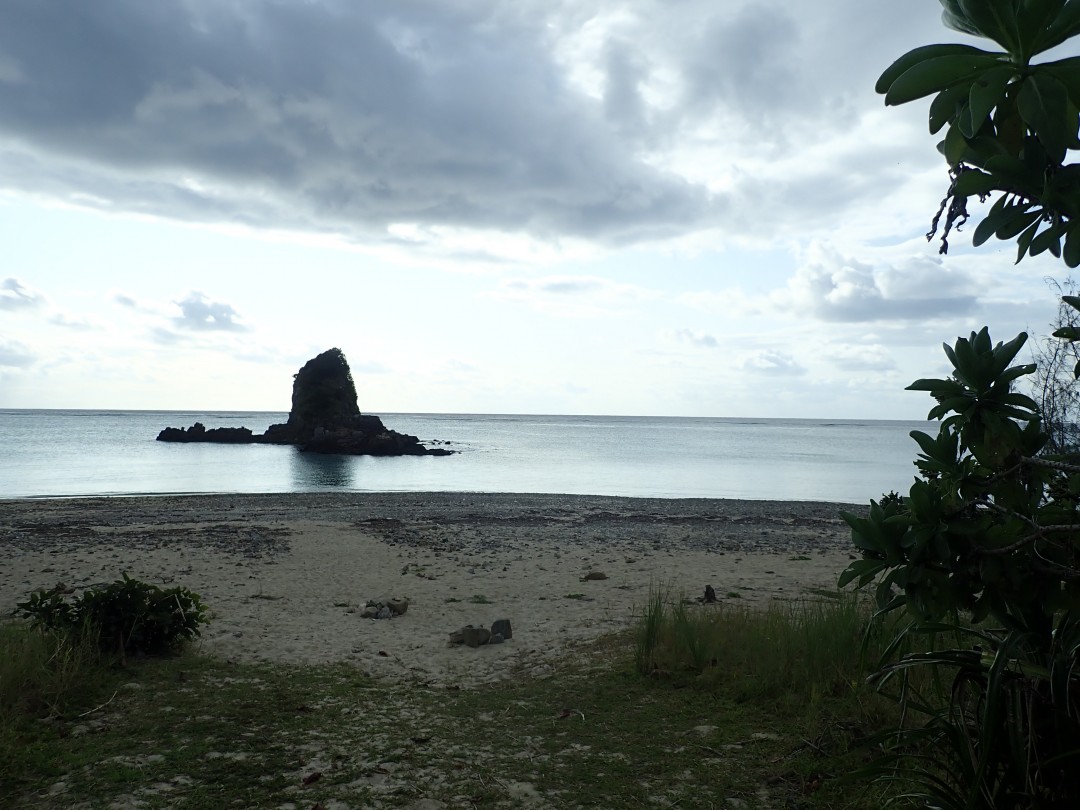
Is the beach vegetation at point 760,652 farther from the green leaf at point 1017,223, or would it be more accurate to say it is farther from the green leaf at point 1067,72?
the green leaf at point 1067,72

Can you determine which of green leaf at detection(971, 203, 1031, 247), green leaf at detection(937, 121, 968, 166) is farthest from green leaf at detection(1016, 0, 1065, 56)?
green leaf at detection(971, 203, 1031, 247)

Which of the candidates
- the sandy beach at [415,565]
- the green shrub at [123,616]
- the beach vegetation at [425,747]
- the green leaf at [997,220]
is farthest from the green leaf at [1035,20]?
the green shrub at [123,616]

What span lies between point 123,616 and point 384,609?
10.6ft

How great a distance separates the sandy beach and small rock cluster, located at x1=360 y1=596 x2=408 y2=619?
18cm

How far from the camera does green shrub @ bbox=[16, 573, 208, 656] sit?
6.00m

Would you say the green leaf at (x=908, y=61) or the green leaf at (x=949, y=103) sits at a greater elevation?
the green leaf at (x=908, y=61)

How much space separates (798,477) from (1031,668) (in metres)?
43.7

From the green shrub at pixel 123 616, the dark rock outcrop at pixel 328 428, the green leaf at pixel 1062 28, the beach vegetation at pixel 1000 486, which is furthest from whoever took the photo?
the dark rock outcrop at pixel 328 428

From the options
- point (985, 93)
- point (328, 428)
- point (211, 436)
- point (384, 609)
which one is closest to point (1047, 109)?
point (985, 93)

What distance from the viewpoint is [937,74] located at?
198cm

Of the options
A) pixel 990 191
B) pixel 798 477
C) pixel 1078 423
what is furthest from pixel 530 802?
pixel 798 477

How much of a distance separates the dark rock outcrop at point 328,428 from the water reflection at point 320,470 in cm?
323

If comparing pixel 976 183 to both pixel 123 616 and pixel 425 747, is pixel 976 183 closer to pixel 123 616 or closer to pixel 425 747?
pixel 425 747

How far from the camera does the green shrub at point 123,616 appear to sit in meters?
6.00
